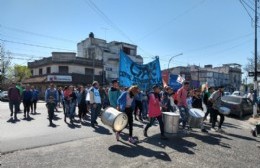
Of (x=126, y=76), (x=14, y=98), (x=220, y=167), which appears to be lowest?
(x=220, y=167)

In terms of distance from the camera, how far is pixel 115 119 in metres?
8.54

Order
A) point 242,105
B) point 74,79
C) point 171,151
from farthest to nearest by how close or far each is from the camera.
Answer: point 74,79
point 242,105
point 171,151

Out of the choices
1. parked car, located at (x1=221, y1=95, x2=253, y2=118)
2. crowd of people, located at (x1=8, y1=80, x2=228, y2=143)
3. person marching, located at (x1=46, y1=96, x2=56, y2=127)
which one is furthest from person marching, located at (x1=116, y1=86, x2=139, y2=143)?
parked car, located at (x1=221, y1=95, x2=253, y2=118)

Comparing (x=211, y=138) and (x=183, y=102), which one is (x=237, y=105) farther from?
(x=211, y=138)

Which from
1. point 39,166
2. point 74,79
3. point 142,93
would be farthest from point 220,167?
point 74,79

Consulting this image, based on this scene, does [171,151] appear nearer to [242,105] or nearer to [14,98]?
[14,98]

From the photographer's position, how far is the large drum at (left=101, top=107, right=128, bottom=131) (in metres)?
8.57

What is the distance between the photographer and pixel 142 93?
1532cm

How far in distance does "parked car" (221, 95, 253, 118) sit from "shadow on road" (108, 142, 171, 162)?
13.6 metres

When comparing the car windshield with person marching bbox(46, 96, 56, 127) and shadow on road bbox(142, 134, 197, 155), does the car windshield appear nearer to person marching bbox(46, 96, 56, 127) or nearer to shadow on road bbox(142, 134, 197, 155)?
shadow on road bbox(142, 134, 197, 155)

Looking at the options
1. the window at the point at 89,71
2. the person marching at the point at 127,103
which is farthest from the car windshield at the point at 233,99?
the window at the point at 89,71

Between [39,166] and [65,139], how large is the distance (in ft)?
9.95

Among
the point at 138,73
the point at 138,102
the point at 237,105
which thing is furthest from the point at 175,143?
the point at 237,105

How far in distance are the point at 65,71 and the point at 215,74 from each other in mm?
56385
